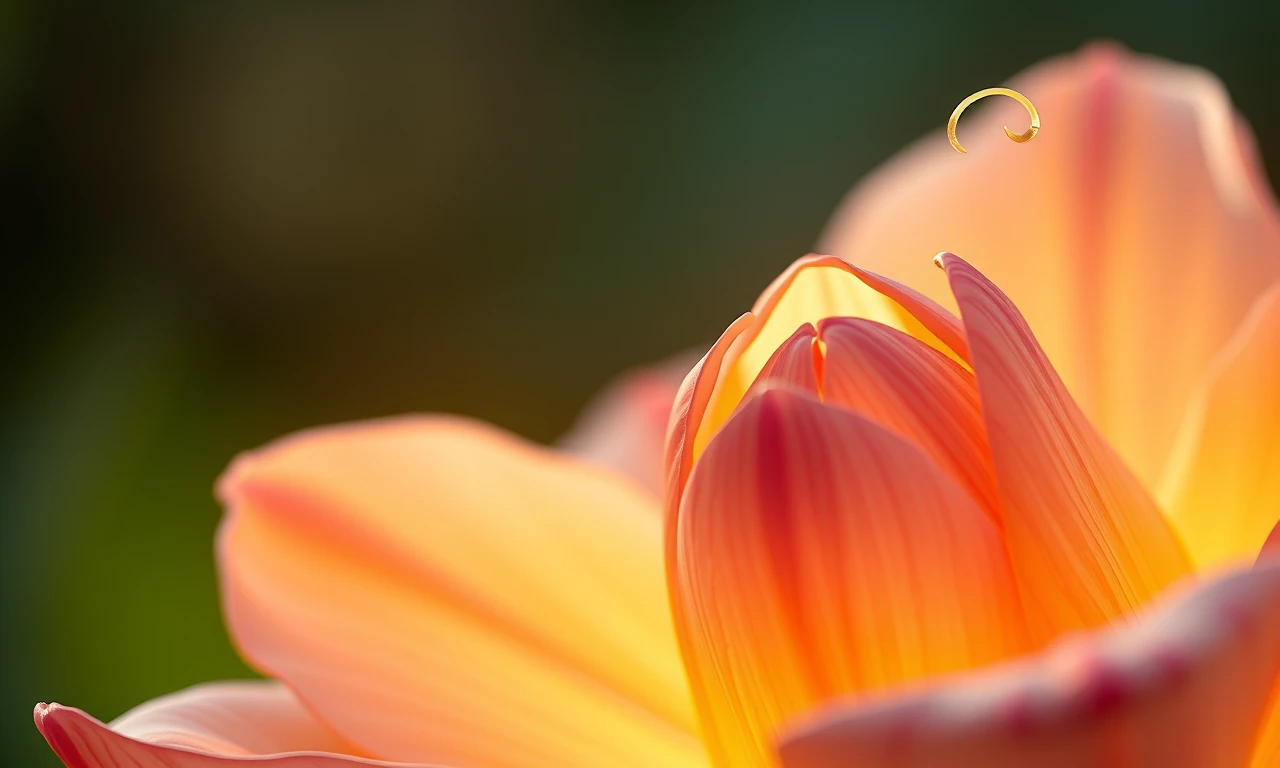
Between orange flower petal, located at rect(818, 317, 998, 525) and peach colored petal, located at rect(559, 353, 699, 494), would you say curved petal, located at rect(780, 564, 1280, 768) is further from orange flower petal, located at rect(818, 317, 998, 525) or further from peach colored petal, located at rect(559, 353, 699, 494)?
peach colored petal, located at rect(559, 353, 699, 494)

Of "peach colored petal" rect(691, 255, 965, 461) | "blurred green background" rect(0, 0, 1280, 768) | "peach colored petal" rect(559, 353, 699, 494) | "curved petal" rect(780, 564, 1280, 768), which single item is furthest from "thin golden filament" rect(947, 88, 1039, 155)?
"blurred green background" rect(0, 0, 1280, 768)

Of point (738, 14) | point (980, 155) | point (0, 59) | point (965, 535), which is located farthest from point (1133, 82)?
point (0, 59)

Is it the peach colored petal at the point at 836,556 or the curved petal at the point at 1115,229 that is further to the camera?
the curved petal at the point at 1115,229

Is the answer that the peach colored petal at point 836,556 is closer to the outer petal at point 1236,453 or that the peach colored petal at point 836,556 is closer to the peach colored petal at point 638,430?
the outer petal at point 1236,453

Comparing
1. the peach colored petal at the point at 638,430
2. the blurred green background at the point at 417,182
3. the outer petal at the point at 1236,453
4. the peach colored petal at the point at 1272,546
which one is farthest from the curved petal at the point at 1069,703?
the blurred green background at the point at 417,182

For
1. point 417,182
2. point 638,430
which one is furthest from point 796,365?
point 417,182

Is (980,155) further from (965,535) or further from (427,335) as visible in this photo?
(427,335)
